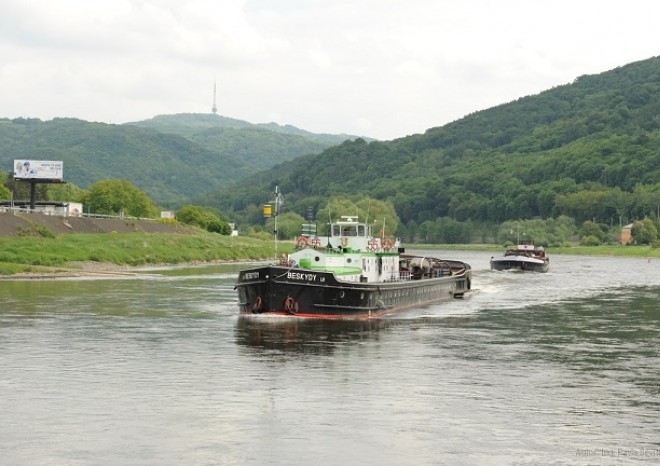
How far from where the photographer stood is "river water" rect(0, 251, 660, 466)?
29.9m

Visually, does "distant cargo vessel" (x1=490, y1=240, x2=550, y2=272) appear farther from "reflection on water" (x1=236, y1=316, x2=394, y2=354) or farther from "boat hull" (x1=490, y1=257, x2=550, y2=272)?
"reflection on water" (x1=236, y1=316, x2=394, y2=354)

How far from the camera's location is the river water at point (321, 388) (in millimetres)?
29922

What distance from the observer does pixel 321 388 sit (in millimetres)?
40000

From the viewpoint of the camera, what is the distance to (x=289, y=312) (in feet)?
210

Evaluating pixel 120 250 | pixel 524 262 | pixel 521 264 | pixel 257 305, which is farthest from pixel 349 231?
pixel 521 264

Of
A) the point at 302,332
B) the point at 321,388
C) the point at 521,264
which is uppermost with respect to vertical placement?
the point at 521,264

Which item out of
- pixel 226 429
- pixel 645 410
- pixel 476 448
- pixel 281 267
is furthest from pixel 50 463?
pixel 281 267

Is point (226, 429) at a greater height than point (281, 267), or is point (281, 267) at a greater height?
point (281, 267)

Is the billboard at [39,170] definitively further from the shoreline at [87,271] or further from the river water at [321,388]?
the river water at [321,388]

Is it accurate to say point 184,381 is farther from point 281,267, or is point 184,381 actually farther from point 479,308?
point 479,308

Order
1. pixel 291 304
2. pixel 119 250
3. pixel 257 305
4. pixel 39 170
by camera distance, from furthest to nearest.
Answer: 1. pixel 39 170
2. pixel 119 250
3. pixel 257 305
4. pixel 291 304

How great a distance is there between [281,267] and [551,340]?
1722 cm

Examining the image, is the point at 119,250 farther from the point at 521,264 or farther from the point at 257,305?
the point at 257,305

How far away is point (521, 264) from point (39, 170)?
84982mm
